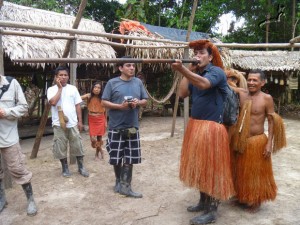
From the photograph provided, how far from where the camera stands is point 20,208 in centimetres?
347

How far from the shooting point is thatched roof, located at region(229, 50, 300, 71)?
12.1m

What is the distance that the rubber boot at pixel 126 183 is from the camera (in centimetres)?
384

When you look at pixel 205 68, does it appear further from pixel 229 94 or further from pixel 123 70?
pixel 123 70

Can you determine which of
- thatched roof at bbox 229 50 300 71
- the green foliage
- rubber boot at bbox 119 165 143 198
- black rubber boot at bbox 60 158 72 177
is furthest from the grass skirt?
the green foliage

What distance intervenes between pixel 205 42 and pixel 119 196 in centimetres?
215

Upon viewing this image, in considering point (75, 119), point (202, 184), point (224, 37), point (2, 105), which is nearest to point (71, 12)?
point (224, 37)

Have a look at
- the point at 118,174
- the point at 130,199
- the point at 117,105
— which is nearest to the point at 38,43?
the point at 117,105

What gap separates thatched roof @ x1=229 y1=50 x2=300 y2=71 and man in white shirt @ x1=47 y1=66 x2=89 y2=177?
9.04 meters

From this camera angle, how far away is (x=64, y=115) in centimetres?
434

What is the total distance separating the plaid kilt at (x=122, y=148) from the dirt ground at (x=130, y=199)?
484mm

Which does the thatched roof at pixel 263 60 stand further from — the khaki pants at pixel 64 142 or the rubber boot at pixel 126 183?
the rubber boot at pixel 126 183

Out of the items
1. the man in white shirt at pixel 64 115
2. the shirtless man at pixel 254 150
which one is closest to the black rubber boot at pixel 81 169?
the man in white shirt at pixel 64 115

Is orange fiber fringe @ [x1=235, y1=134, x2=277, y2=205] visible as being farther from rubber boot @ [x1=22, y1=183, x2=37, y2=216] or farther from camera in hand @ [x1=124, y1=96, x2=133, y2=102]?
rubber boot @ [x1=22, y1=183, x2=37, y2=216]

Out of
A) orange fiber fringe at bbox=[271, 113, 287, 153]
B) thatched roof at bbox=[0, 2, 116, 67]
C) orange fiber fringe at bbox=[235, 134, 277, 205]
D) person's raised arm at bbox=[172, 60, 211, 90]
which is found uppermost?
thatched roof at bbox=[0, 2, 116, 67]
